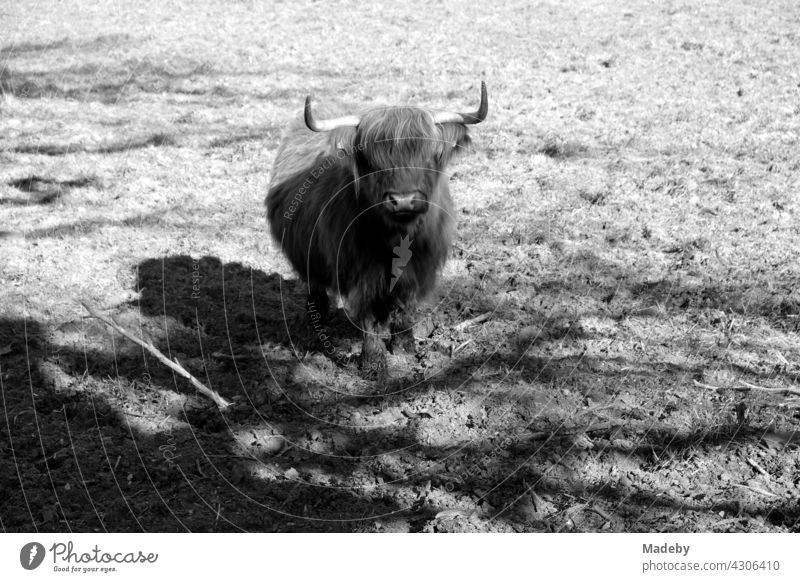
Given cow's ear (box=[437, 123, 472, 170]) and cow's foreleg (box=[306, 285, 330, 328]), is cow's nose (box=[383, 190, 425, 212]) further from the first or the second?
cow's foreleg (box=[306, 285, 330, 328])

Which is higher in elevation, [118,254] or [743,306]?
[743,306]

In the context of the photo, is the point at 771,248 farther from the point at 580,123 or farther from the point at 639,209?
the point at 580,123

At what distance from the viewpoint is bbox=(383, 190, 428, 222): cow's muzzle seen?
4.49 meters

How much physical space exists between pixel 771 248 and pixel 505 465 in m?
3.39

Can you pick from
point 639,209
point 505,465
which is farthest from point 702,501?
point 639,209

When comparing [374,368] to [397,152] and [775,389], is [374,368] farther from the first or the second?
[775,389]

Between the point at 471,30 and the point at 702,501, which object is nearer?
the point at 702,501

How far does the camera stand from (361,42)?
41.7 feet

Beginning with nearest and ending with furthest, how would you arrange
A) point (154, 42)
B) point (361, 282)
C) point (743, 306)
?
point (361, 282)
point (743, 306)
point (154, 42)

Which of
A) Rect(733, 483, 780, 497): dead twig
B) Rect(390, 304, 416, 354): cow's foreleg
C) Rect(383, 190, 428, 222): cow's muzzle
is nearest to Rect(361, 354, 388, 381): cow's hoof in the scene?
Rect(390, 304, 416, 354): cow's foreleg

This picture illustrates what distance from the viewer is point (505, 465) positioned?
4.35 meters

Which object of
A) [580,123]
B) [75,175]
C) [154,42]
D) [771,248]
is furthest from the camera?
[154,42]

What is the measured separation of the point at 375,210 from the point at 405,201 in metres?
0.36

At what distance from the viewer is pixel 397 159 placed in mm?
4625
